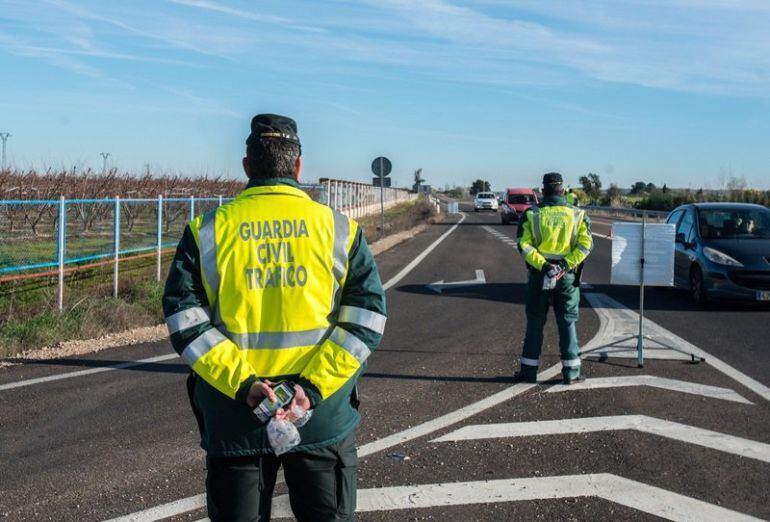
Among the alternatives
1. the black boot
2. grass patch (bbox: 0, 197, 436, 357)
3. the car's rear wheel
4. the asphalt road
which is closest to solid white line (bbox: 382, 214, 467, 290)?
grass patch (bbox: 0, 197, 436, 357)

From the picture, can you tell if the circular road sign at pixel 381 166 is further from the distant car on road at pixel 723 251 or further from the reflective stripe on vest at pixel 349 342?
the reflective stripe on vest at pixel 349 342

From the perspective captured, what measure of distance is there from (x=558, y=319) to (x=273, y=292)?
5.58 m

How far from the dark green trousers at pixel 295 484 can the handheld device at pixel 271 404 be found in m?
0.21

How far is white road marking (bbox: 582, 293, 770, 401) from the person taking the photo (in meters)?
8.54

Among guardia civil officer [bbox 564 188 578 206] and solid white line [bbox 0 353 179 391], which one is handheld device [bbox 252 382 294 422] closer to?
solid white line [bbox 0 353 179 391]

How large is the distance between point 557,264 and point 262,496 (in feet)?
18.0

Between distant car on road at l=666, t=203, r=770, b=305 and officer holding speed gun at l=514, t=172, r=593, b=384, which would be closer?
officer holding speed gun at l=514, t=172, r=593, b=384

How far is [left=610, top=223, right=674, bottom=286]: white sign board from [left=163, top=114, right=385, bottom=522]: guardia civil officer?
666 centimetres

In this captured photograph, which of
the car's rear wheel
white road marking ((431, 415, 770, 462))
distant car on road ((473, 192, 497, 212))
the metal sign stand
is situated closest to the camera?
white road marking ((431, 415, 770, 462))

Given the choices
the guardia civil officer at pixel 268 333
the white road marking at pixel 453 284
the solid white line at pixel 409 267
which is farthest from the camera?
the solid white line at pixel 409 267

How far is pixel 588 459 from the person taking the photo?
5.88 meters

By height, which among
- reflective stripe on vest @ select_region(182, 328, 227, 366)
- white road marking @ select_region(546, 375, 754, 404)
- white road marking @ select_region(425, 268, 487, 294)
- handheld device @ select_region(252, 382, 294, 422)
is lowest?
white road marking @ select_region(546, 375, 754, 404)

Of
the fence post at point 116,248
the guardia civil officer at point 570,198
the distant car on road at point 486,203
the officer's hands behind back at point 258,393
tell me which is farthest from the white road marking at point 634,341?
the distant car on road at point 486,203

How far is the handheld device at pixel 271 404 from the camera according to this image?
9.86 ft
